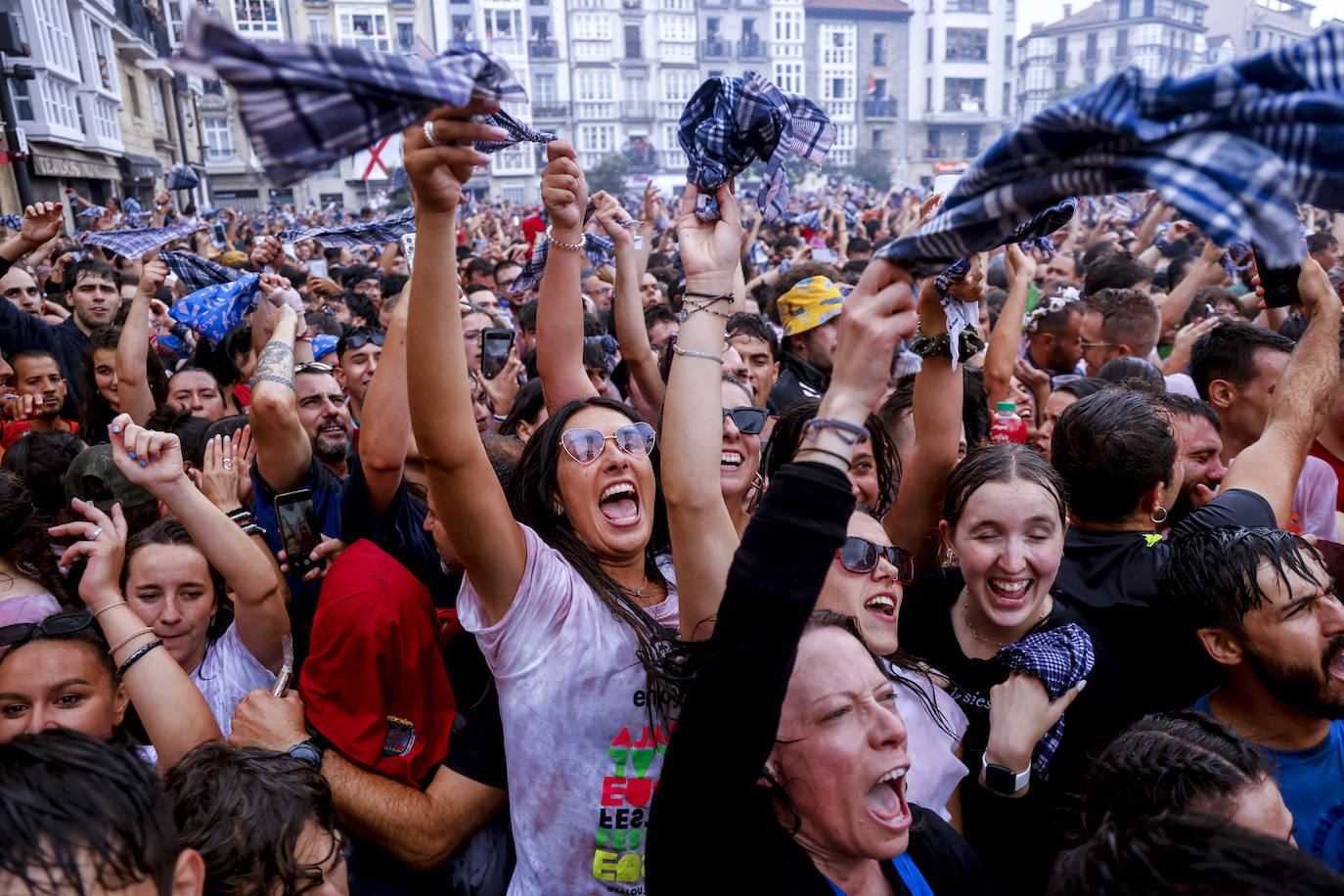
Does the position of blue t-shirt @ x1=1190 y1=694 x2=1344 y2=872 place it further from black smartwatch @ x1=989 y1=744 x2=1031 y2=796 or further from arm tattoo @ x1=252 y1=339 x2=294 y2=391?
arm tattoo @ x1=252 y1=339 x2=294 y2=391

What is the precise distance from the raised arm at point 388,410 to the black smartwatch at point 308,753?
782mm

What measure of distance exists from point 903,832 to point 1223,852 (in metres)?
0.54

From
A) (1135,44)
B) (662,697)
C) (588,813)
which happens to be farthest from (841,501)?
(1135,44)

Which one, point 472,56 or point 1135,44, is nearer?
point 472,56

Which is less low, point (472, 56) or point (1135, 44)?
point (1135, 44)

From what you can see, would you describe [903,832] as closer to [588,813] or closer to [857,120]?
[588,813]

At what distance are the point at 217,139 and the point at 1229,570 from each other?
57852 millimetres

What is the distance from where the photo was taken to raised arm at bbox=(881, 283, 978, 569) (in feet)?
8.04

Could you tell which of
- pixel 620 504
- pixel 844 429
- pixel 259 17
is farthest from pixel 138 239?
pixel 259 17

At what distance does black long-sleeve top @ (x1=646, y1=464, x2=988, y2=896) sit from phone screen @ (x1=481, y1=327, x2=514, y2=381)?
362 cm

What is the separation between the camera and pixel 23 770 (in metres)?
1.28

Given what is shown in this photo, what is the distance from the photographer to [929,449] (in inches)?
108

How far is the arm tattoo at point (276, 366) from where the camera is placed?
3188 mm

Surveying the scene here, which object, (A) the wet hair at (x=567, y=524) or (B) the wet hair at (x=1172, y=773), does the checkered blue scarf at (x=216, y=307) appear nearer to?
(A) the wet hair at (x=567, y=524)
